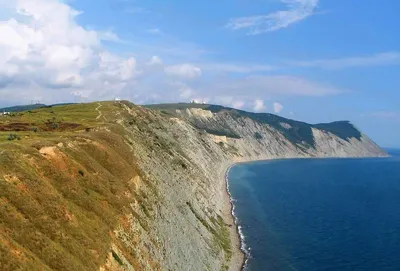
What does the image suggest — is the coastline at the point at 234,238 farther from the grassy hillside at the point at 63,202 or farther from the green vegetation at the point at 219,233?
the grassy hillside at the point at 63,202

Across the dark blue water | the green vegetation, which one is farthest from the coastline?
the dark blue water

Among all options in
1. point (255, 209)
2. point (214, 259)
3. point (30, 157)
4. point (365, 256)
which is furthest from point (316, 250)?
point (30, 157)

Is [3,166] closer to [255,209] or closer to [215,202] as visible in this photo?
[215,202]

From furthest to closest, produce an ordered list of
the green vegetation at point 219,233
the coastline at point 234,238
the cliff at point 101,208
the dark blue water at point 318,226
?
the dark blue water at point 318,226 < the green vegetation at point 219,233 < the coastline at point 234,238 < the cliff at point 101,208

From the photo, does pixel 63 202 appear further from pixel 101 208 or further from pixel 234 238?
pixel 234 238

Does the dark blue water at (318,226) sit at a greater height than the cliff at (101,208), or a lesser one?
lesser

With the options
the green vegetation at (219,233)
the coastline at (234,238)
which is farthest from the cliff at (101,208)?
the coastline at (234,238)

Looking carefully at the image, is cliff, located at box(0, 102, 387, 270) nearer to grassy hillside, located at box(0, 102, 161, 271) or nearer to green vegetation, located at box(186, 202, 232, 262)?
grassy hillside, located at box(0, 102, 161, 271)

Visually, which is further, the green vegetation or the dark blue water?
the dark blue water
